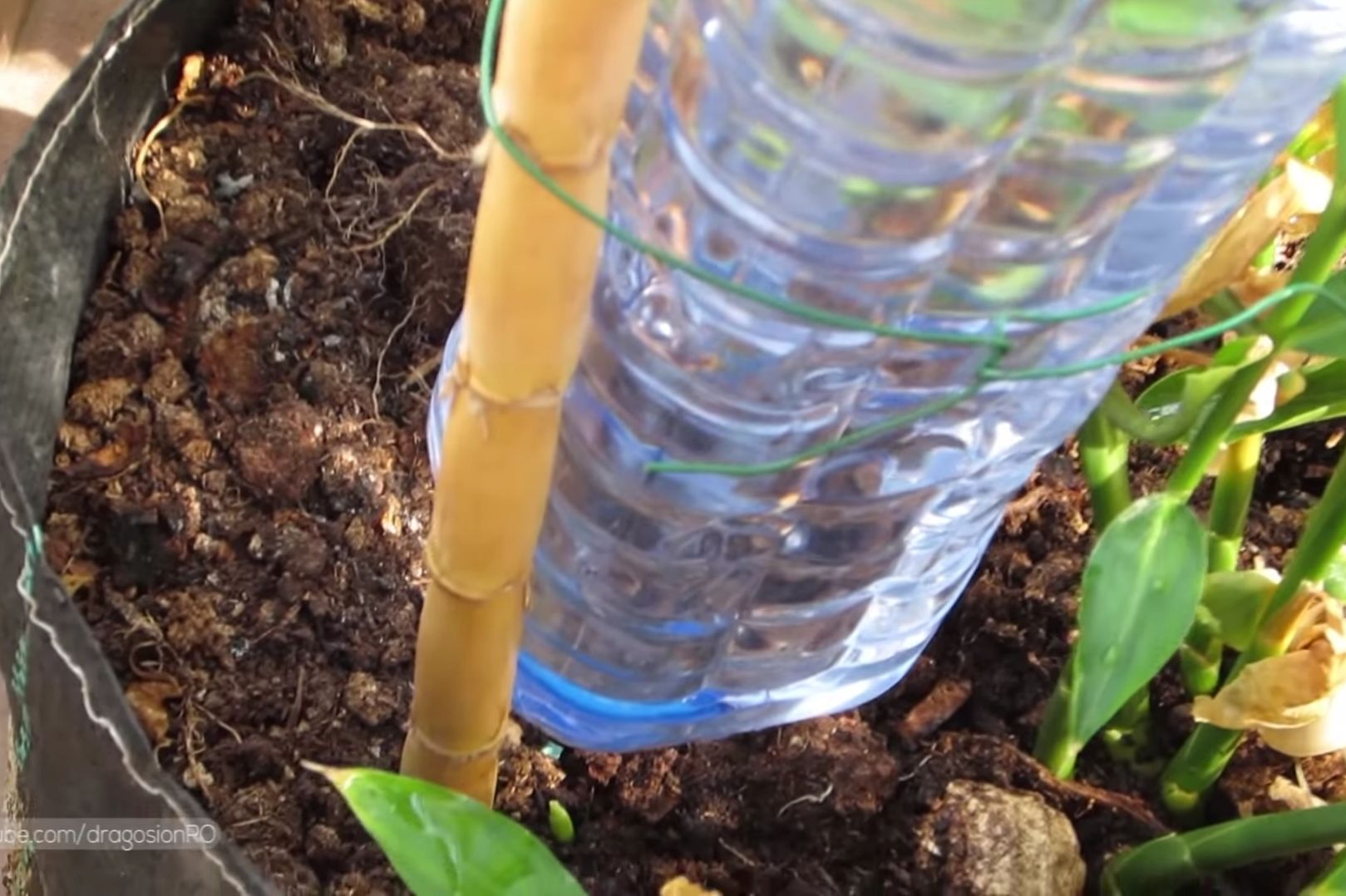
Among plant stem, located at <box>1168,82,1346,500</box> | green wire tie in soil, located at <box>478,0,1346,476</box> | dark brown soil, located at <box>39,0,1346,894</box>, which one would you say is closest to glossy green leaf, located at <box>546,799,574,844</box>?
dark brown soil, located at <box>39,0,1346,894</box>

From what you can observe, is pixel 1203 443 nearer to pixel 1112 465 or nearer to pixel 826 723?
pixel 1112 465

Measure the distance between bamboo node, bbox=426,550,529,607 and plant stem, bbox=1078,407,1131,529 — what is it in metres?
0.33

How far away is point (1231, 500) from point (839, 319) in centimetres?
39

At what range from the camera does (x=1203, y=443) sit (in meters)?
0.62

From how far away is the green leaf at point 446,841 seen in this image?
→ 47cm

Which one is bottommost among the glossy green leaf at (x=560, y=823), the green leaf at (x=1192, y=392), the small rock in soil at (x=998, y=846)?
the glossy green leaf at (x=560, y=823)

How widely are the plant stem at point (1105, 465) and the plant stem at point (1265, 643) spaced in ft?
0.28

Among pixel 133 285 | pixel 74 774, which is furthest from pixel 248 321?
pixel 74 774

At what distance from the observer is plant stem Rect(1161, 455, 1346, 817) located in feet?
2.07

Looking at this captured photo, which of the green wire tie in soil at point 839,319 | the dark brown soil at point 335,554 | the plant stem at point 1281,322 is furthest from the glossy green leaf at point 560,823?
the plant stem at point 1281,322

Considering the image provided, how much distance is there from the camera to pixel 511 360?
1.43ft

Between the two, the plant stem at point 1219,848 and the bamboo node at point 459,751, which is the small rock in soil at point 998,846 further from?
the bamboo node at point 459,751

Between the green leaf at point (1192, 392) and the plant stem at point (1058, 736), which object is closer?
the green leaf at point (1192, 392)

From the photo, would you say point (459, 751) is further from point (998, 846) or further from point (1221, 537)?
point (1221, 537)
